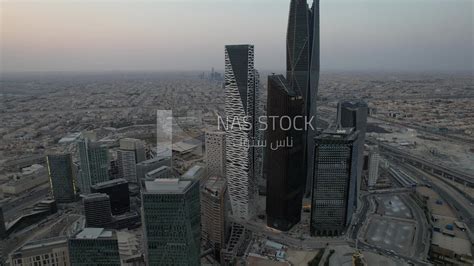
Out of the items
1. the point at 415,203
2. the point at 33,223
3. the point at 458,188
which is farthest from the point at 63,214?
the point at 458,188

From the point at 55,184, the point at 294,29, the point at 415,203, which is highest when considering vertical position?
the point at 294,29

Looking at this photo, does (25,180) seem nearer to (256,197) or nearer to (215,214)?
(215,214)

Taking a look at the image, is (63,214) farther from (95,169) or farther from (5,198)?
(5,198)

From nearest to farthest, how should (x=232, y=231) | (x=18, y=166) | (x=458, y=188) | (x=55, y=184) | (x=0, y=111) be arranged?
1. (x=232, y=231)
2. (x=55, y=184)
3. (x=458, y=188)
4. (x=18, y=166)
5. (x=0, y=111)

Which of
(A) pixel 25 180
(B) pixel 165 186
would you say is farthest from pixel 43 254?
(A) pixel 25 180

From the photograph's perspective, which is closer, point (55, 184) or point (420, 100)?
point (55, 184)

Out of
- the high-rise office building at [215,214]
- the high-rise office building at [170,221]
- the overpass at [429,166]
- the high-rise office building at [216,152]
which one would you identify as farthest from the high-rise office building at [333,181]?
the overpass at [429,166]

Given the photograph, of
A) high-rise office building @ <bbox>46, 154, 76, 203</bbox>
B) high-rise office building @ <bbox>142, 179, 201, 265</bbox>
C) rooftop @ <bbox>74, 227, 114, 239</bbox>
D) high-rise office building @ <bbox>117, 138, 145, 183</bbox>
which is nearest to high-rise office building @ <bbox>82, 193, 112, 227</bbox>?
high-rise office building @ <bbox>46, 154, 76, 203</bbox>
